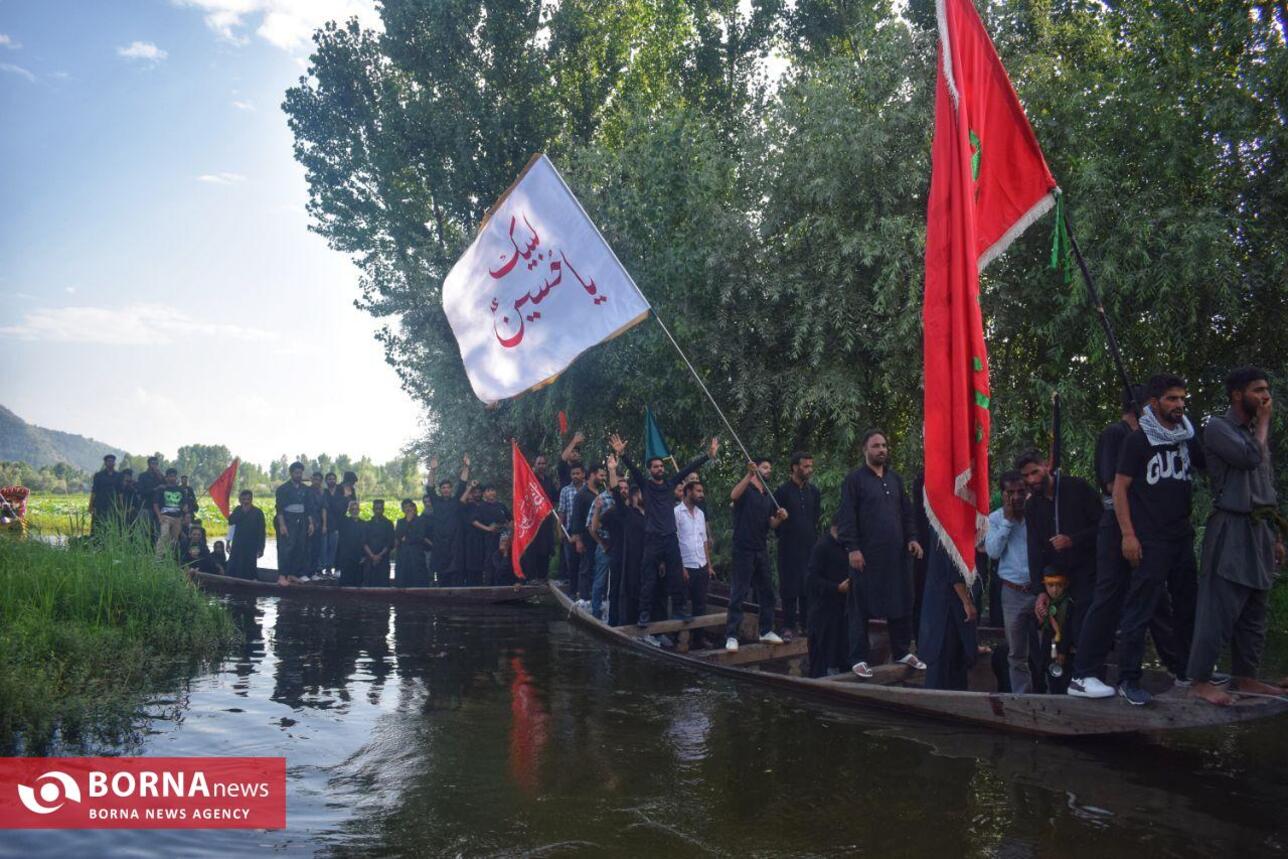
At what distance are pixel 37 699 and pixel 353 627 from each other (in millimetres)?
6152

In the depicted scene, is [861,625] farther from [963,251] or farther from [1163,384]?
[963,251]

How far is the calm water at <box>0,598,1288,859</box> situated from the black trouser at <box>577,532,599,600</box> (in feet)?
14.8

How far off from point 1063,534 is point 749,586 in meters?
4.02

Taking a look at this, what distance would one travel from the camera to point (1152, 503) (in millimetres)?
5965

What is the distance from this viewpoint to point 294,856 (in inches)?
188

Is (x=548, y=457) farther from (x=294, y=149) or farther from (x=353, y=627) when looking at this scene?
(x=294, y=149)

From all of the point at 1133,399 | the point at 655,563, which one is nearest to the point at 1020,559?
the point at 1133,399

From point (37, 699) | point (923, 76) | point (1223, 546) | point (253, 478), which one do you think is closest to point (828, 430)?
point (923, 76)

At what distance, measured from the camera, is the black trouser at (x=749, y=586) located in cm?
1016

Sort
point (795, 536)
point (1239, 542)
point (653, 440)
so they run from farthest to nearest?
point (653, 440), point (795, 536), point (1239, 542)

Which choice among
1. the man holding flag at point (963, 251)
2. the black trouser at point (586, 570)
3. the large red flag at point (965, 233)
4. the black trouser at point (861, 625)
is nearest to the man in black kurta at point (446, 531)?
the black trouser at point (586, 570)

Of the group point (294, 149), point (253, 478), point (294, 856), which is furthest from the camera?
point (253, 478)

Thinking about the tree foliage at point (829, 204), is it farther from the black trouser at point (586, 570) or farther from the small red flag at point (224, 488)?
the small red flag at point (224, 488)

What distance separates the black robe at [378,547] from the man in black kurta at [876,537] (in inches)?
431
